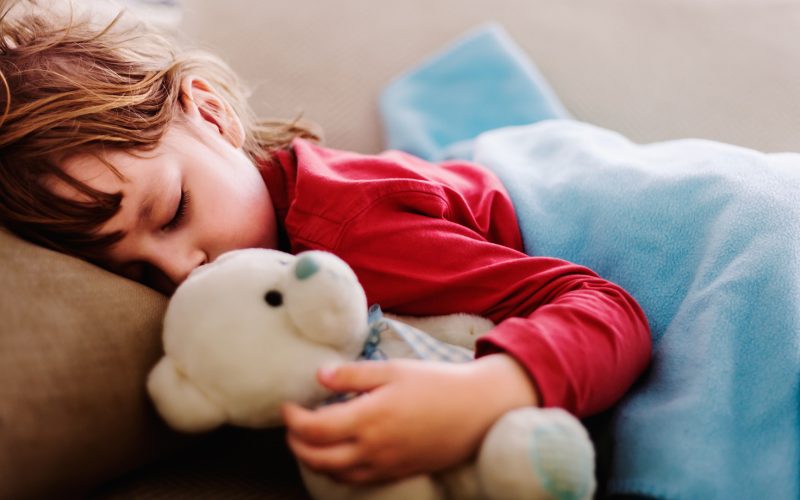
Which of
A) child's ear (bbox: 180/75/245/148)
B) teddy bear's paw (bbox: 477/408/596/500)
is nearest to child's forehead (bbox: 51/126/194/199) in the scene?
child's ear (bbox: 180/75/245/148)

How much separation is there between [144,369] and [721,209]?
0.55 m

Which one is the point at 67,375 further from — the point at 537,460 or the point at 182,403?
the point at 537,460

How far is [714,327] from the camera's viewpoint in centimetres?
53

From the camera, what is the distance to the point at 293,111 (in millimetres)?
1074

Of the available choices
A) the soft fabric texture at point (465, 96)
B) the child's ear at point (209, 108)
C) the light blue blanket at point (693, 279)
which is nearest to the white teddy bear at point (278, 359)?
the light blue blanket at point (693, 279)

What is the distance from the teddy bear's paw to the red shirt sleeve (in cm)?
6

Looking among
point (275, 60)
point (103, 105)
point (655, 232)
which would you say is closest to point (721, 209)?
point (655, 232)

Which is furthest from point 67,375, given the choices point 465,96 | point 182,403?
point 465,96

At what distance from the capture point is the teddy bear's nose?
1.45ft

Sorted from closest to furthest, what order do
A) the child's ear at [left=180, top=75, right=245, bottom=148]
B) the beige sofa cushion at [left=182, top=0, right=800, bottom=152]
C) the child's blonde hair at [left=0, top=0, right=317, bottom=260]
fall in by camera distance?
the child's blonde hair at [left=0, top=0, right=317, bottom=260] → the child's ear at [left=180, top=75, right=245, bottom=148] → the beige sofa cushion at [left=182, top=0, right=800, bottom=152]

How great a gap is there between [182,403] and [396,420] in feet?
0.52

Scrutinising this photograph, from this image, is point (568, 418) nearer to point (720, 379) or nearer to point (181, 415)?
point (720, 379)

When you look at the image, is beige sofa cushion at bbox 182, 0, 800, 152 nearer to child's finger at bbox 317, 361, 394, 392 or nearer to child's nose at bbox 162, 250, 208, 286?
child's nose at bbox 162, 250, 208, 286

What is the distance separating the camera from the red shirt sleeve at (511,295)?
0.48 metres
